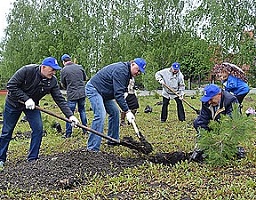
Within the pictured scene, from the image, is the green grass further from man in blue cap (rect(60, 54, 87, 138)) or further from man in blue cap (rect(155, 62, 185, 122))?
man in blue cap (rect(155, 62, 185, 122))

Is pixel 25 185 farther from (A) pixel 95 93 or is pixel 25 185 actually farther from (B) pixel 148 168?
(A) pixel 95 93

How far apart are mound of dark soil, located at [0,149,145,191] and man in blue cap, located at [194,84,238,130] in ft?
3.54

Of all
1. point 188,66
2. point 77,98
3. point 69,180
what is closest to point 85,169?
point 69,180

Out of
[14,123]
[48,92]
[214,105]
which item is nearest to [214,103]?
[214,105]

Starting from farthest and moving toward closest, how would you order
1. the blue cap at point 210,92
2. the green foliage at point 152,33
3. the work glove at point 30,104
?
1. the green foliage at point 152,33
2. the work glove at point 30,104
3. the blue cap at point 210,92

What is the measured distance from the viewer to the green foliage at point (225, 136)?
203 inches

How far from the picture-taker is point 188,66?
3002 cm

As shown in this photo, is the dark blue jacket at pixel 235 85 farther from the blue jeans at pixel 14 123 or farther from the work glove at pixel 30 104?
the work glove at pixel 30 104

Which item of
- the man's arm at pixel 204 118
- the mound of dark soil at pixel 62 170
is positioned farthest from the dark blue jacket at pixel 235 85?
the mound of dark soil at pixel 62 170

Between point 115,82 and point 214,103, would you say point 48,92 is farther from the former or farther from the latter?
point 214,103

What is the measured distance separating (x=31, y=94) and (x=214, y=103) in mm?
2541

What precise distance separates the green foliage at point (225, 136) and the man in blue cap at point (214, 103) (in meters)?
0.34

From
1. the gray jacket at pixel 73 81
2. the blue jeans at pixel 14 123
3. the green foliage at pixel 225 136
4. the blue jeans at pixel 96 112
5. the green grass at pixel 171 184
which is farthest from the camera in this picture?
the gray jacket at pixel 73 81

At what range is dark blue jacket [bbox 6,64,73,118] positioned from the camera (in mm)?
5855
